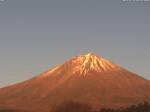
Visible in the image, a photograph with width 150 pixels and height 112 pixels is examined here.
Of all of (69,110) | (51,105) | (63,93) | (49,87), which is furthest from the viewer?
(49,87)

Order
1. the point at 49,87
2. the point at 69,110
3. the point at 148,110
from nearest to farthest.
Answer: the point at 148,110 → the point at 69,110 → the point at 49,87

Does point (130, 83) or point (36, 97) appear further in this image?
point (130, 83)

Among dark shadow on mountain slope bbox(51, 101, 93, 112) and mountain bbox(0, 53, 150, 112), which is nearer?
dark shadow on mountain slope bbox(51, 101, 93, 112)

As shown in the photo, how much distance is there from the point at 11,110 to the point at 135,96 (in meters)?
54.2


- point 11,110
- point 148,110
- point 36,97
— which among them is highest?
point 36,97

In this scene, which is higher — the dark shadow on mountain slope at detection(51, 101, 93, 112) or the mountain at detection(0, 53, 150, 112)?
the mountain at detection(0, 53, 150, 112)

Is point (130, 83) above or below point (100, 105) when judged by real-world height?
above

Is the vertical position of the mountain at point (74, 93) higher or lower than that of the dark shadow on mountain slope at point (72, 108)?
higher

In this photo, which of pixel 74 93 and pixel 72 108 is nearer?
pixel 72 108

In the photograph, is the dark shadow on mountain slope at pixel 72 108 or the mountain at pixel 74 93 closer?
the dark shadow on mountain slope at pixel 72 108

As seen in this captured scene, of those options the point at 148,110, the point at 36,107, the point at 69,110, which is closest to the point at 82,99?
the point at 36,107

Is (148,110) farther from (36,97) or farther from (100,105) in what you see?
(36,97)

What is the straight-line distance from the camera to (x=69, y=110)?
127m

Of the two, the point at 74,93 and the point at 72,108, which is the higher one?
the point at 74,93
